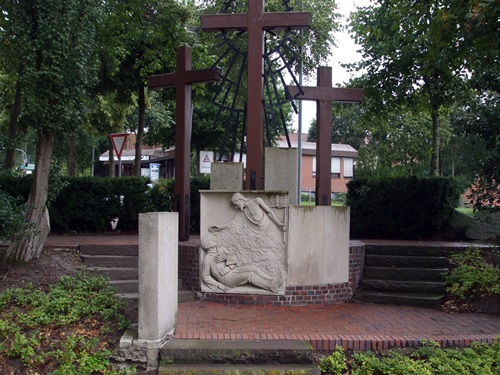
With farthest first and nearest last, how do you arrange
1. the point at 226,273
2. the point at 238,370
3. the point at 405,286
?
the point at 405,286 < the point at 226,273 < the point at 238,370

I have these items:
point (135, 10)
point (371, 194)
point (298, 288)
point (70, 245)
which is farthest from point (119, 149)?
point (298, 288)

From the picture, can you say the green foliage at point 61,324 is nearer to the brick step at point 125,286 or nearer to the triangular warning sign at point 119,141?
the brick step at point 125,286

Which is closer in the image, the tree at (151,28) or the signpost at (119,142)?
the tree at (151,28)

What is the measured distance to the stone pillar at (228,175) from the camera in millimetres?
8352

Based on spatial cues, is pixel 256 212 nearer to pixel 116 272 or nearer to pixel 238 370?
pixel 116 272

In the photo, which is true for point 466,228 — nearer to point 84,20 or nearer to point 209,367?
point 209,367

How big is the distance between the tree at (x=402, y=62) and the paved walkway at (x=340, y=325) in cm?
414

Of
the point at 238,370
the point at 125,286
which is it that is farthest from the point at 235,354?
the point at 125,286

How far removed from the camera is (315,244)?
7.48 meters

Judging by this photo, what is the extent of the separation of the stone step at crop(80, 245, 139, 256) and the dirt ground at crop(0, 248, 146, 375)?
0.19 meters

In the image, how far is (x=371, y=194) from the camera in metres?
12.3

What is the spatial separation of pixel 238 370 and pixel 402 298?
3665 millimetres

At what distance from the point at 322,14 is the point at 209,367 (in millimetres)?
16505

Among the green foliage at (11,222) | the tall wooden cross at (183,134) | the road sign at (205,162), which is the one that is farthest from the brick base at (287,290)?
the road sign at (205,162)
